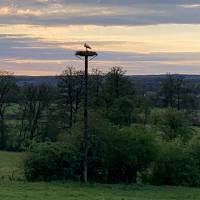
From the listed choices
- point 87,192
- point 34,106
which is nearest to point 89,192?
point 87,192

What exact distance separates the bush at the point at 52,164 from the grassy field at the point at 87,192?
2.77 m

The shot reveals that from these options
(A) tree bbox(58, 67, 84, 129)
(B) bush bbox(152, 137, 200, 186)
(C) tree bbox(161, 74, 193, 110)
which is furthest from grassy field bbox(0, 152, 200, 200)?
(C) tree bbox(161, 74, 193, 110)

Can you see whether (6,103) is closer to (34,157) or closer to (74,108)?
(74,108)

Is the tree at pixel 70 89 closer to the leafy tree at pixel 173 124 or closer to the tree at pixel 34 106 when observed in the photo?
the tree at pixel 34 106

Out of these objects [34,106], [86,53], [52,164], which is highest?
[86,53]

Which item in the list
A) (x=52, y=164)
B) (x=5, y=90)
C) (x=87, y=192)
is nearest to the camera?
(x=87, y=192)

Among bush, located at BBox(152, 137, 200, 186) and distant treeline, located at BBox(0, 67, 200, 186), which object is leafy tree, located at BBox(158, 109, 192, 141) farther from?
bush, located at BBox(152, 137, 200, 186)

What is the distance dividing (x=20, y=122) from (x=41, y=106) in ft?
20.5

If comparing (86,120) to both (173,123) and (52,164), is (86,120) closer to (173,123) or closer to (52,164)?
(52,164)

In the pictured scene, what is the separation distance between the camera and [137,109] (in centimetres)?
6328

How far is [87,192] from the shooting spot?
108 ft

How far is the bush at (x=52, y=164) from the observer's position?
42.1m

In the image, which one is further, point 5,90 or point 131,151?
point 5,90

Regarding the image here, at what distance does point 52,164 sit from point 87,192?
971 cm
